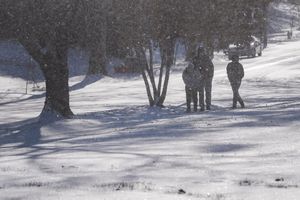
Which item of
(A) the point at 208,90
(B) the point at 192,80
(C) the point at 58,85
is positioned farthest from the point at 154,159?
(C) the point at 58,85

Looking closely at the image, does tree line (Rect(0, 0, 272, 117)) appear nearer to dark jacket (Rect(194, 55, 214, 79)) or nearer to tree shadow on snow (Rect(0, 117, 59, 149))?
tree shadow on snow (Rect(0, 117, 59, 149))

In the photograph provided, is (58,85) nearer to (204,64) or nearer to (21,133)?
(21,133)

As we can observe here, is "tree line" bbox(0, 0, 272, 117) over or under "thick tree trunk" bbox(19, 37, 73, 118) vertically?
over

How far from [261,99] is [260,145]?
15.7 meters


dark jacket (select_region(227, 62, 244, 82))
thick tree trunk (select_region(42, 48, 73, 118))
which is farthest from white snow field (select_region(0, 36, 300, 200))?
dark jacket (select_region(227, 62, 244, 82))

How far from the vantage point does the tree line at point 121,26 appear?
1712 centimetres

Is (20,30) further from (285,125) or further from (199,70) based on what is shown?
(285,125)

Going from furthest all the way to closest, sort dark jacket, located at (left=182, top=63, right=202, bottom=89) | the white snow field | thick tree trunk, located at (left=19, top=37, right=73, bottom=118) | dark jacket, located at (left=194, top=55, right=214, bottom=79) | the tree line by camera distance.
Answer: dark jacket, located at (left=194, top=55, right=214, bottom=79)
thick tree trunk, located at (left=19, top=37, right=73, bottom=118)
dark jacket, located at (left=182, top=63, right=202, bottom=89)
the tree line
the white snow field

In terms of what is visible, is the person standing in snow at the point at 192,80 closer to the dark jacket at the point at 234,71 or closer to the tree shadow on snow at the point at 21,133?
the dark jacket at the point at 234,71

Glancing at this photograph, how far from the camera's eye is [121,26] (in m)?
21.8

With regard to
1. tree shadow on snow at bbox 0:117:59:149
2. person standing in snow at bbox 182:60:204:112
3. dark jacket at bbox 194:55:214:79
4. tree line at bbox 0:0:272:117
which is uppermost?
tree line at bbox 0:0:272:117

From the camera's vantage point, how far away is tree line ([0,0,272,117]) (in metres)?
17.1

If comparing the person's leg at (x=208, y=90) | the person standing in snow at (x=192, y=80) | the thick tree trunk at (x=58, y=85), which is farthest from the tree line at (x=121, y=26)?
the person standing in snow at (x=192, y=80)

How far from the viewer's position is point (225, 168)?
7.66 m
